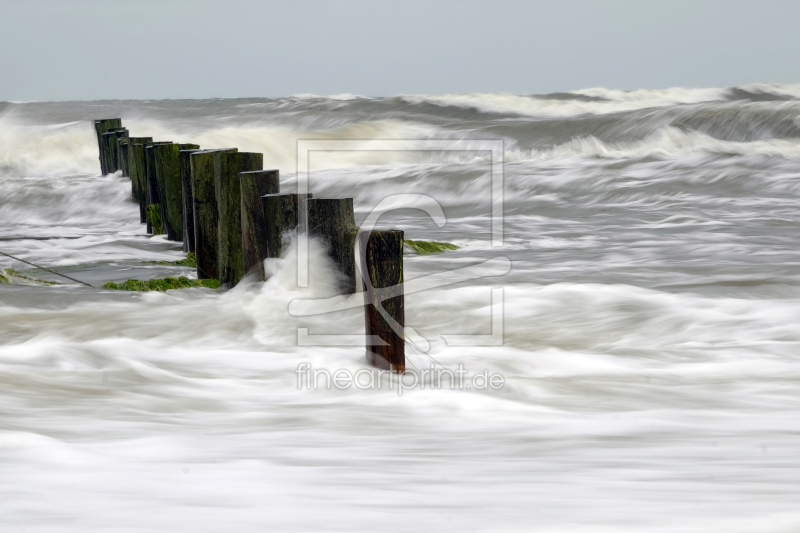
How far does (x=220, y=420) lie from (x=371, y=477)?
2.87ft

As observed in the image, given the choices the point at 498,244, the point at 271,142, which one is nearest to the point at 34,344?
the point at 498,244

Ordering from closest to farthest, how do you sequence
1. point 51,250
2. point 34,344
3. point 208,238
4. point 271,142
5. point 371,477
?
point 371,477, point 34,344, point 208,238, point 51,250, point 271,142

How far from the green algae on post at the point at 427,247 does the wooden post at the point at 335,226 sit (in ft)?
8.98

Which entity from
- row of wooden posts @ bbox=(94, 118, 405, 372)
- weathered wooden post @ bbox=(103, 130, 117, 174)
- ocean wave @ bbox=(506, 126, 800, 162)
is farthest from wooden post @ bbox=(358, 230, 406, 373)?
ocean wave @ bbox=(506, 126, 800, 162)

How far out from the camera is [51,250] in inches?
306

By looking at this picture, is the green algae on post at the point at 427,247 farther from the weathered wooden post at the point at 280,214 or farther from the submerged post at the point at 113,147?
the submerged post at the point at 113,147

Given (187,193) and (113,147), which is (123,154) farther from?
(187,193)

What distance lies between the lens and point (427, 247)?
7551 millimetres

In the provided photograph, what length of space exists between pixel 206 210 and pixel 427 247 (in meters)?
2.20

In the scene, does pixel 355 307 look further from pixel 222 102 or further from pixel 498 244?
pixel 222 102

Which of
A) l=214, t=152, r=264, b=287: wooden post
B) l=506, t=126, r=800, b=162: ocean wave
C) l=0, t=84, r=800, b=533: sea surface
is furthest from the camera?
l=506, t=126, r=800, b=162: ocean wave

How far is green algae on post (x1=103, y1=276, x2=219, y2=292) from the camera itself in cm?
564

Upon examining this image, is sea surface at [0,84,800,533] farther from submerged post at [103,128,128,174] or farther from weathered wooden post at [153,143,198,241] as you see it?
submerged post at [103,128,128,174]

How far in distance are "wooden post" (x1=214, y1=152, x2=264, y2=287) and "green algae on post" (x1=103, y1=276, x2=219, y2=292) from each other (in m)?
0.29
